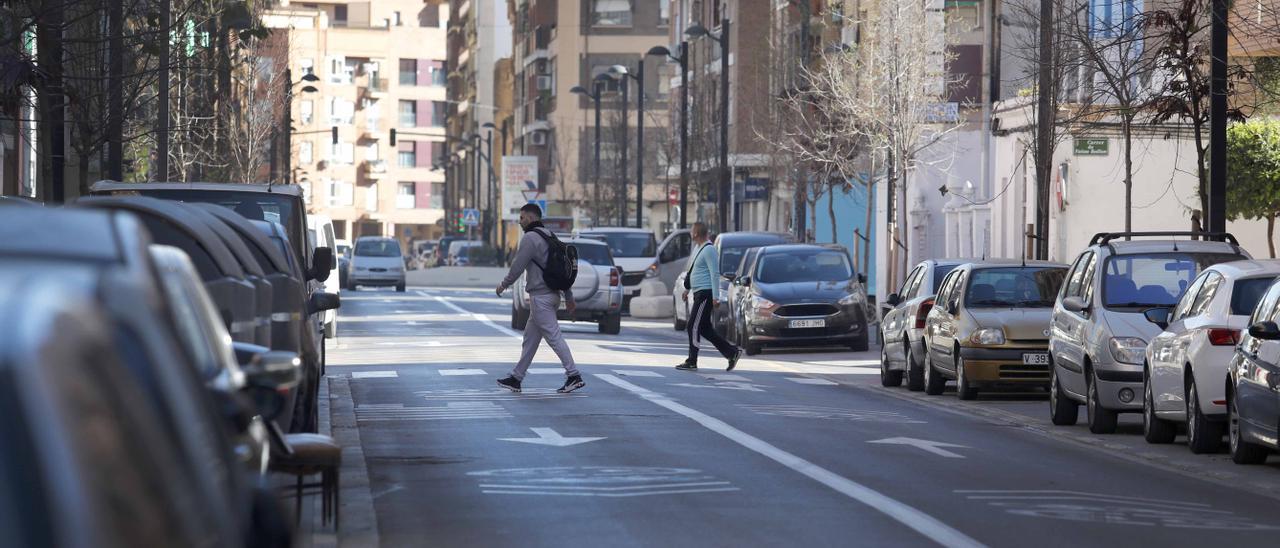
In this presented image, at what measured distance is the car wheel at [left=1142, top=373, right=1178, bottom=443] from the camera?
17.2 meters

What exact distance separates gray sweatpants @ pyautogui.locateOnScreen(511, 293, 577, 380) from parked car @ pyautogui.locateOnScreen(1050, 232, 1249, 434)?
4830 mm

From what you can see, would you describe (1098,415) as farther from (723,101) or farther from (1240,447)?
(723,101)

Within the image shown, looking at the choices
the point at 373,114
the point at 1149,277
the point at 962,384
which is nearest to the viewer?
the point at 1149,277

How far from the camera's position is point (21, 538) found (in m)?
2.47

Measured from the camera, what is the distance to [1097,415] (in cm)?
1834

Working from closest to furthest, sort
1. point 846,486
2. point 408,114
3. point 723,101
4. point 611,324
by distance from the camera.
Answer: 1. point 846,486
2. point 611,324
3. point 723,101
4. point 408,114

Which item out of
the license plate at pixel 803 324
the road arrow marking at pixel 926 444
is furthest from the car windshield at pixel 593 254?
the road arrow marking at pixel 926 444

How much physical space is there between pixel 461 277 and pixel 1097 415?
68992mm

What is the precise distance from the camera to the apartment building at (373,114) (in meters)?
149

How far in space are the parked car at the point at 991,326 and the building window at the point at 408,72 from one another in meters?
138

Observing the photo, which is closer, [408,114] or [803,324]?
[803,324]

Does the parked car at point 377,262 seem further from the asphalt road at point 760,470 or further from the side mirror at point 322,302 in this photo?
the side mirror at point 322,302

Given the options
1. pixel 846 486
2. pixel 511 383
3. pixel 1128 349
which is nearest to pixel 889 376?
pixel 511 383

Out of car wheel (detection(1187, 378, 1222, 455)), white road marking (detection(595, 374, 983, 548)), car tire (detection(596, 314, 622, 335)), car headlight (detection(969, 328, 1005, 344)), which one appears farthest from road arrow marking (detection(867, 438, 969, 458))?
car tire (detection(596, 314, 622, 335))
